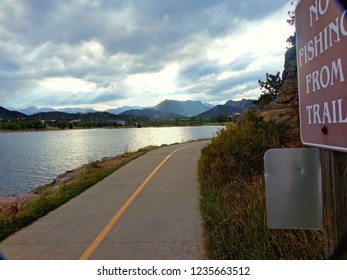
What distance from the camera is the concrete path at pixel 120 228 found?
439cm

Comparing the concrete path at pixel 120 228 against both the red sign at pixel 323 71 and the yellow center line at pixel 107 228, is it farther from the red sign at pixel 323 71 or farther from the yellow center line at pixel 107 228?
the red sign at pixel 323 71

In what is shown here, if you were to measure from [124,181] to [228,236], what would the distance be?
6587 mm

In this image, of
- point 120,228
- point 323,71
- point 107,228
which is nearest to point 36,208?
point 107,228

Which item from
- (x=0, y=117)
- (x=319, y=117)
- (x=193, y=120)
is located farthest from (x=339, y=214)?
(x=0, y=117)

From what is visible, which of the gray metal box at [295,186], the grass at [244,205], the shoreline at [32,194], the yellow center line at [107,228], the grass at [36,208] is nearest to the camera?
the gray metal box at [295,186]

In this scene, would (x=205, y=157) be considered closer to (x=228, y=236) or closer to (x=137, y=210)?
(x=137, y=210)

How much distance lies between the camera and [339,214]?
163 centimetres

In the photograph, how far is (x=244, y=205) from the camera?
5055 mm

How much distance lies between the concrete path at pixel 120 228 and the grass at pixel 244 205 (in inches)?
15.0

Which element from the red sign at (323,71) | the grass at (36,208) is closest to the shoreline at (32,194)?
the grass at (36,208)

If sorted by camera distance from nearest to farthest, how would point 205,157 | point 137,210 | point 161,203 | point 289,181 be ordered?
point 289,181 < point 137,210 < point 161,203 < point 205,157

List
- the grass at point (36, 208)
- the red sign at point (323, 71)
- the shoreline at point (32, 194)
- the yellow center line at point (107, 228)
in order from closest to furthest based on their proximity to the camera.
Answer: the red sign at point (323, 71) → the yellow center line at point (107, 228) → the grass at point (36, 208) → the shoreline at point (32, 194)

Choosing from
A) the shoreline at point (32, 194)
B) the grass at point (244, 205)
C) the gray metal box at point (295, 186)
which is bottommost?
the shoreline at point (32, 194)

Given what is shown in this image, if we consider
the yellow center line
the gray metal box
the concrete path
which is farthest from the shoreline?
the gray metal box
